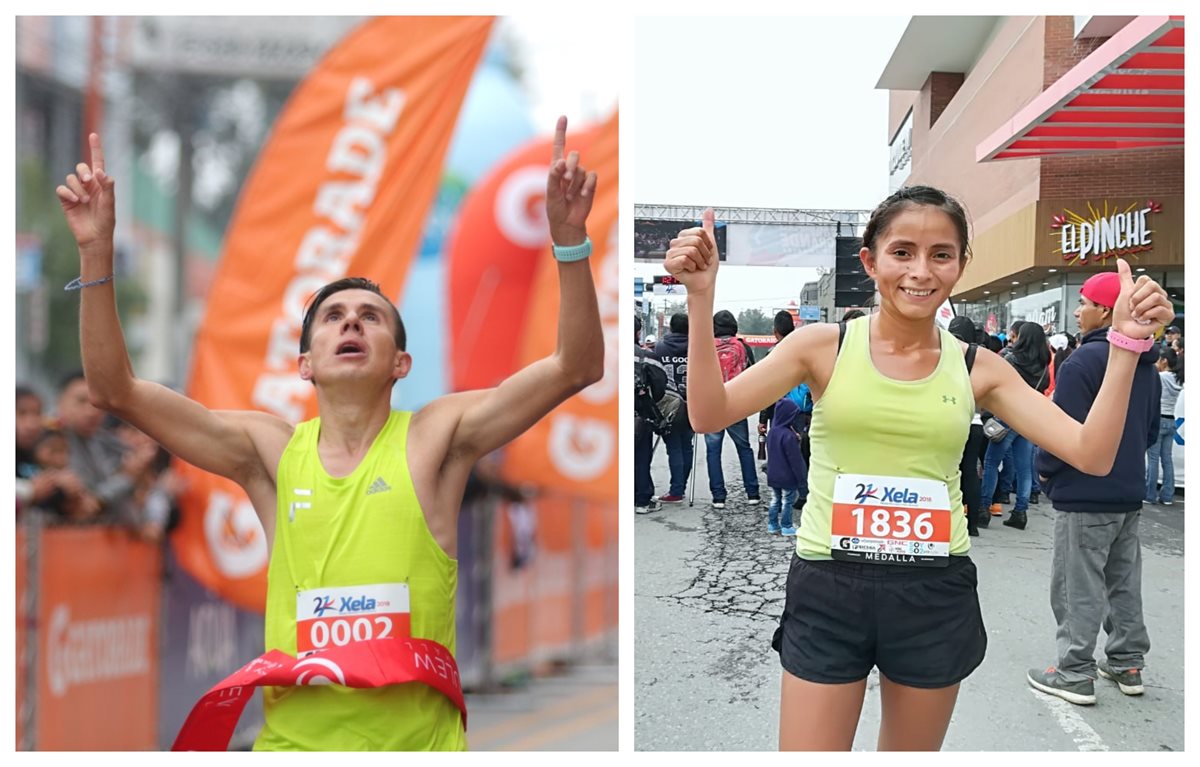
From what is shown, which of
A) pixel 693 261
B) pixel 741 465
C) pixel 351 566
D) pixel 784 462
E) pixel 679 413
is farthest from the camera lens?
pixel 741 465

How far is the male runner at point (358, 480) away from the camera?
1.89m

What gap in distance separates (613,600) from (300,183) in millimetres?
2087

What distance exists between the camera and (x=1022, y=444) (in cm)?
508

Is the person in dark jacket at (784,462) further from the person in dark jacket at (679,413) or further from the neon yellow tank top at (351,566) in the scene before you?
the neon yellow tank top at (351,566)

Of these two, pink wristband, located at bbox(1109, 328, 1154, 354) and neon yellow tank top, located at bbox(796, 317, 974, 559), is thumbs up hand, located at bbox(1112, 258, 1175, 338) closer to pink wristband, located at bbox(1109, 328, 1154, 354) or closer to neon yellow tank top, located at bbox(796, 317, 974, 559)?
pink wristband, located at bbox(1109, 328, 1154, 354)

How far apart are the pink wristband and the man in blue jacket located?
138cm

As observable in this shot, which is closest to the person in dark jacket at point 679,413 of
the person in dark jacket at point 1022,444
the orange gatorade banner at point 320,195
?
the person in dark jacket at point 1022,444

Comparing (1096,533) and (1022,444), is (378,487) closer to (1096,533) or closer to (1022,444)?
(1096,533)

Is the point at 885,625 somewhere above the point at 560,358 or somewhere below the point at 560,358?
below

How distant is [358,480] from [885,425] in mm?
1170

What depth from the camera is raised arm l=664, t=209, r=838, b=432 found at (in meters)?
1.66

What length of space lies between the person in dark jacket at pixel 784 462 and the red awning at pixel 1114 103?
2517 mm

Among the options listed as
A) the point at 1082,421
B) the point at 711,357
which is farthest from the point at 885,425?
the point at 1082,421

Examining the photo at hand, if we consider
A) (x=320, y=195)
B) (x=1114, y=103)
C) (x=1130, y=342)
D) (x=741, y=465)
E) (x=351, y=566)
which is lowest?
(x=741, y=465)
